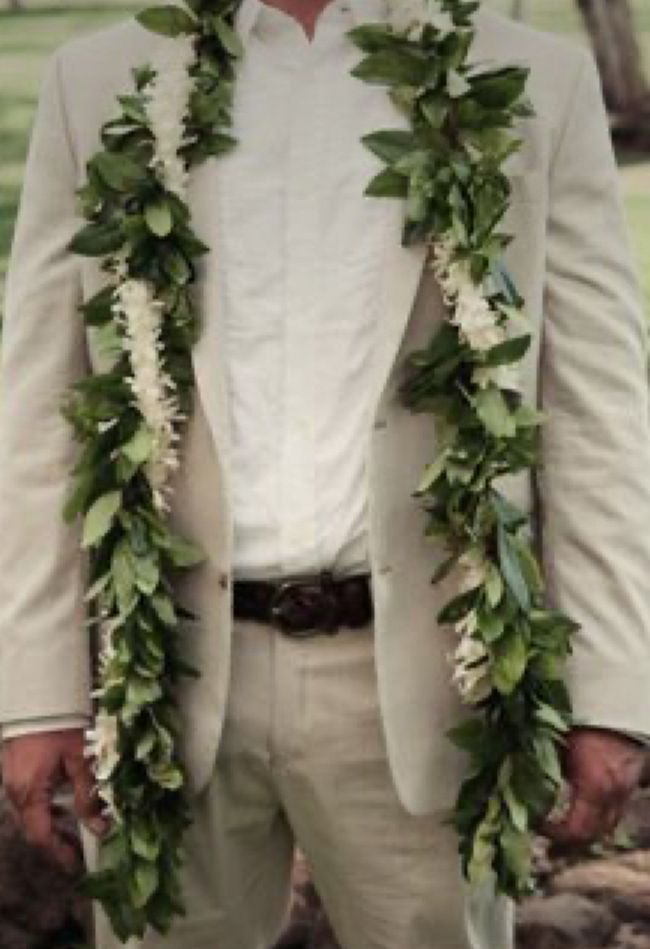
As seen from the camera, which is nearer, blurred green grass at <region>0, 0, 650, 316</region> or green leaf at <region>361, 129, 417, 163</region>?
green leaf at <region>361, 129, 417, 163</region>

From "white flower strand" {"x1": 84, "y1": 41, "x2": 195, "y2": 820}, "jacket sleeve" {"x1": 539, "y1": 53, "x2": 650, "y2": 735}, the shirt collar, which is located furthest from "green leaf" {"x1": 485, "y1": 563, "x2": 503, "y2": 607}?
the shirt collar

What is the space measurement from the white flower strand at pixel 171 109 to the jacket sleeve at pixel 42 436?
89 millimetres

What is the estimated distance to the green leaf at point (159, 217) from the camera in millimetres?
1923

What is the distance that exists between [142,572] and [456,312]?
370mm

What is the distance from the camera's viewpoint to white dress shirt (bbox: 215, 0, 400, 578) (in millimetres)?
1932

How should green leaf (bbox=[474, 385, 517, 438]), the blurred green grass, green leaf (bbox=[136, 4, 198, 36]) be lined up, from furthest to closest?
the blurred green grass
green leaf (bbox=[136, 4, 198, 36])
green leaf (bbox=[474, 385, 517, 438])

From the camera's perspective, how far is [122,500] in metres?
1.95

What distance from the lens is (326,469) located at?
6.35ft

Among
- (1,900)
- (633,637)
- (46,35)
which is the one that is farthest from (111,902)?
(46,35)

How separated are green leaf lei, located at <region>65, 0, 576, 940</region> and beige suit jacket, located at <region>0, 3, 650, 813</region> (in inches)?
1.0

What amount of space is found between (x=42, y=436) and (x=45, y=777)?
33 centimetres

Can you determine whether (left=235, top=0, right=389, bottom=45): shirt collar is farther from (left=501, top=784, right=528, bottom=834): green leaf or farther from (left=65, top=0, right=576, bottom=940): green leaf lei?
(left=501, top=784, right=528, bottom=834): green leaf

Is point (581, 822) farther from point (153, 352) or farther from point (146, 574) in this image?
point (153, 352)

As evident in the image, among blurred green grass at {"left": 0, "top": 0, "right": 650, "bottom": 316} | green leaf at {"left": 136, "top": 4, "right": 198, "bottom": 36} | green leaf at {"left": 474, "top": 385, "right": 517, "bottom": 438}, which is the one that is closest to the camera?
green leaf at {"left": 474, "top": 385, "right": 517, "bottom": 438}
